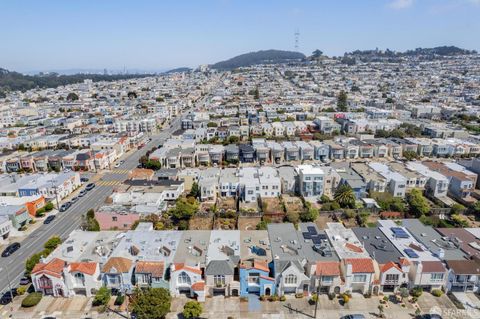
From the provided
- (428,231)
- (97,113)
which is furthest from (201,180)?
(97,113)

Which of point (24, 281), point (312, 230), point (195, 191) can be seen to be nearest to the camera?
point (24, 281)

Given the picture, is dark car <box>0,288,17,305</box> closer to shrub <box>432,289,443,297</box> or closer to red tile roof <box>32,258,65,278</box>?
red tile roof <box>32,258,65,278</box>

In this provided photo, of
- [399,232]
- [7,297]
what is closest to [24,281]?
[7,297]

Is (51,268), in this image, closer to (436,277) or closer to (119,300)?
(119,300)

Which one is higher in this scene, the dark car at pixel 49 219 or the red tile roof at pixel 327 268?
the red tile roof at pixel 327 268

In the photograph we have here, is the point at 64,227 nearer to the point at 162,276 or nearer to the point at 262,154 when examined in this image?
the point at 162,276

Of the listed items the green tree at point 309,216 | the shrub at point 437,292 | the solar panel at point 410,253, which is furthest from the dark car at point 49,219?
the shrub at point 437,292

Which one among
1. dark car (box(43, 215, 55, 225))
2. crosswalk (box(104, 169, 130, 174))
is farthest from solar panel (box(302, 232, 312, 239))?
crosswalk (box(104, 169, 130, 174))

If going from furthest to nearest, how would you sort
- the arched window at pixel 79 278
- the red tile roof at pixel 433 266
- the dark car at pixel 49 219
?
the dark car at pixel 49 219 < the arched window at pixel 79 278 < the red tile roof at pixel 433 266

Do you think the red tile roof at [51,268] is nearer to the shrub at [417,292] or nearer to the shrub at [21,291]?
the shrub at [21,291]
